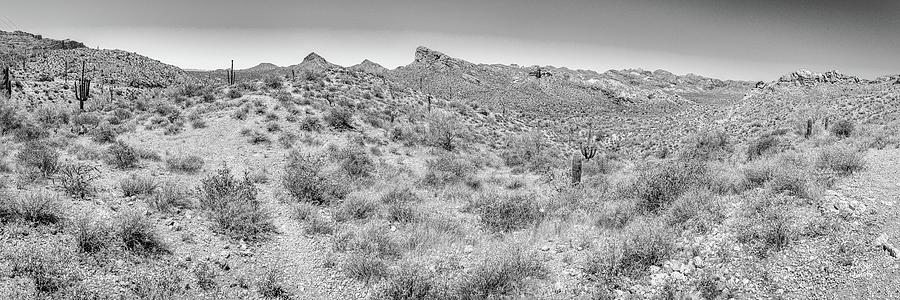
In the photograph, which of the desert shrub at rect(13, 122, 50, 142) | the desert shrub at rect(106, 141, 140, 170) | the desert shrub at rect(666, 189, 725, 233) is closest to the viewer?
the desert shrub at rect(666, 189, 725, 233)

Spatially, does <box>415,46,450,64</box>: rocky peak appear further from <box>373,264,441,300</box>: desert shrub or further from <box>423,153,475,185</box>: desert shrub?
<box>373,264,441,300</box>: desert shrub

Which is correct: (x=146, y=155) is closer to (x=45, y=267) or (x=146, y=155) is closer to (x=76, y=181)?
(x=76, y=181)

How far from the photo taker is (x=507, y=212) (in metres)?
11.2

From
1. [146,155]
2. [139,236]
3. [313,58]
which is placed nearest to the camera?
[139,236]

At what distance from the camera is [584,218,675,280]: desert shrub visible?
7.60 meters

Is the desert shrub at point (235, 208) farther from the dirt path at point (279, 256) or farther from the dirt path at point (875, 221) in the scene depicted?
the dirt path at point (875, 221)

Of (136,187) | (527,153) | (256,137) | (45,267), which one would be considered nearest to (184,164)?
(136,187)

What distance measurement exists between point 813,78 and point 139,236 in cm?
5863

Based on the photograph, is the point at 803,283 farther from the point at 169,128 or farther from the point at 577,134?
the point at 577,134

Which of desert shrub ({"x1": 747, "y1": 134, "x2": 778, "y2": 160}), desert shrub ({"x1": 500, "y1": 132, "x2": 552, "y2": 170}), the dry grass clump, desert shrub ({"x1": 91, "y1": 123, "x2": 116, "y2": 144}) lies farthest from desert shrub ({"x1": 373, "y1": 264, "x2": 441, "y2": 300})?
desert shrub ({"x1": 747, "y1": 134, "x2": 778, "y2": 160})

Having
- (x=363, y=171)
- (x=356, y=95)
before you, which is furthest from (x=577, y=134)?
(x=363, y=171)

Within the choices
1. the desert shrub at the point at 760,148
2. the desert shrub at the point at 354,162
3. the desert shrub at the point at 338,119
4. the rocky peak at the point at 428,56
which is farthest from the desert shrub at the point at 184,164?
the rocky peak at the point at 428,56

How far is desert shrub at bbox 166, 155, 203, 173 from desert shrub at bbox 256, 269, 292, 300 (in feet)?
24.7

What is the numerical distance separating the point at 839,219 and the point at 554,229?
17.6ft
